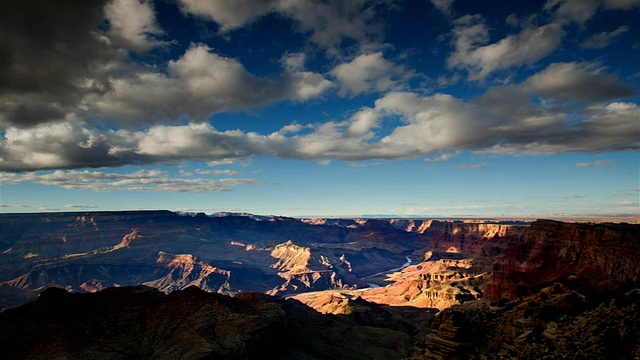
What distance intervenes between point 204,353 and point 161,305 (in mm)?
25170

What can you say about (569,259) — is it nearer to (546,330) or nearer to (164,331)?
(546,330)

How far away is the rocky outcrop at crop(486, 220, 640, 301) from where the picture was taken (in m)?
60.6

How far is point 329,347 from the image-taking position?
87.8 m

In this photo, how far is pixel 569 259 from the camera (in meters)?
78.4

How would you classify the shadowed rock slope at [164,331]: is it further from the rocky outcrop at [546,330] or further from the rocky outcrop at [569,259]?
the rocky outcrop at [546,330]

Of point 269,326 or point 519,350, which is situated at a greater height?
point 519,350

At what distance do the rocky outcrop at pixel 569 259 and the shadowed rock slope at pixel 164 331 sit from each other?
111 feet

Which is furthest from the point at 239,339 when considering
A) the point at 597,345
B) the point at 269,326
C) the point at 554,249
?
the point at 554,249

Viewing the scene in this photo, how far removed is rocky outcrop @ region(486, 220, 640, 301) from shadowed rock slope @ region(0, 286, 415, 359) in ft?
111

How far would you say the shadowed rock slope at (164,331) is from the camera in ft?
218

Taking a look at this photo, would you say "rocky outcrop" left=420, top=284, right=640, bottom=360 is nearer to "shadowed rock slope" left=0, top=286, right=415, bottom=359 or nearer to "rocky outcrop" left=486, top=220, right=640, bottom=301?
"rocky outcrop" left=486, top=220, right=640, bottom=301

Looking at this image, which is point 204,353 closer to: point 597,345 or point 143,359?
point 143,359

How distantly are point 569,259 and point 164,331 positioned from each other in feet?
293

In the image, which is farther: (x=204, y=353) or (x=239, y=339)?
(x=239, y=339)
